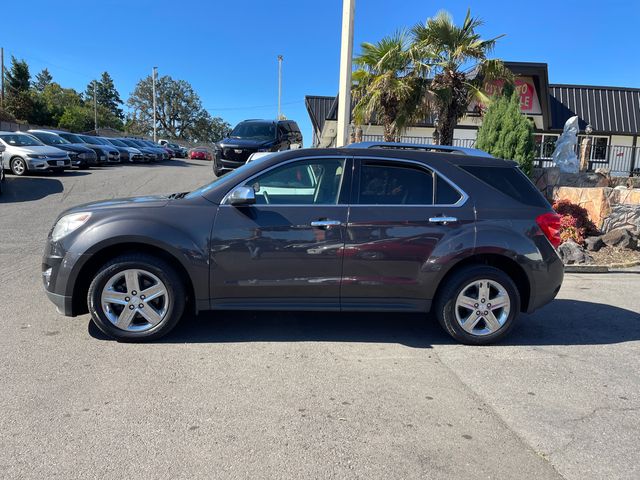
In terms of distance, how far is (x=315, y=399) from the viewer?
3445mm

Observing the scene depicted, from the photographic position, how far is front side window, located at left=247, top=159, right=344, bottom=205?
14.4 feet

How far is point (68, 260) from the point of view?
163 inches

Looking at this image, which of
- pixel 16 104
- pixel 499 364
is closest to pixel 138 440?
pixel 499 364

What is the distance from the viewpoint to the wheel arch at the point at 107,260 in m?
4.25

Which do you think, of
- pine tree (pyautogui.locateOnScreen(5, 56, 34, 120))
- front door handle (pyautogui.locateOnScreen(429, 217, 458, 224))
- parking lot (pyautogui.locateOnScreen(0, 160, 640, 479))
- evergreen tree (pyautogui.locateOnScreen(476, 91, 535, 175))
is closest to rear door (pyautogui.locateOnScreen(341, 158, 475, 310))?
front door handle (pyautogui.locateOnScreen(429, 217, 458, 224))

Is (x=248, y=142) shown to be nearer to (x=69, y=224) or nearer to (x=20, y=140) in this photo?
(x=20, y=140)

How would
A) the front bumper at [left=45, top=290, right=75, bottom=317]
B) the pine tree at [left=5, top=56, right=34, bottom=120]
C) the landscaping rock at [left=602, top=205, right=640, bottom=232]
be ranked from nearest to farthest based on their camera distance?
the front bumper at [left=45, top=290, right=75, bottom=317] < the landscaping rock at [left=602, top=205, right=640, bottom=232] < the pine tree at [left=5, top=56, right=34, bottom=120]

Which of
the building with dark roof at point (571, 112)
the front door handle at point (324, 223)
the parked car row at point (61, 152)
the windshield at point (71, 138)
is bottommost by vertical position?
the front door handle at point (324, 223)

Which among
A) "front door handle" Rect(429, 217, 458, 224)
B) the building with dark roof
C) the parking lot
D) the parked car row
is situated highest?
the building with dark roof

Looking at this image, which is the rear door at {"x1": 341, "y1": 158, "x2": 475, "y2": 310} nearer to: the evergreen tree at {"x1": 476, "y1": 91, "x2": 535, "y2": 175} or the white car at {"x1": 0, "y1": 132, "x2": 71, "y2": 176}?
the evergreen tree at {"x1": 476, "y1": 91, "x2": 535, "y2": 175}

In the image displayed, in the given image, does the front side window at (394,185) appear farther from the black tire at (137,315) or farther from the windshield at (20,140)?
the windshield at (20,140)

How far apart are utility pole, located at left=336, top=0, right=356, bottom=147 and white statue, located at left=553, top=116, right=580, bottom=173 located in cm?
674

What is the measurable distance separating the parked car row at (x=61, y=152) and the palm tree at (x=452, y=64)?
37.6ft

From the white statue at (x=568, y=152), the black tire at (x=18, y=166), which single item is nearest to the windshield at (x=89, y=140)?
the black tire at (x=18, y=166)
